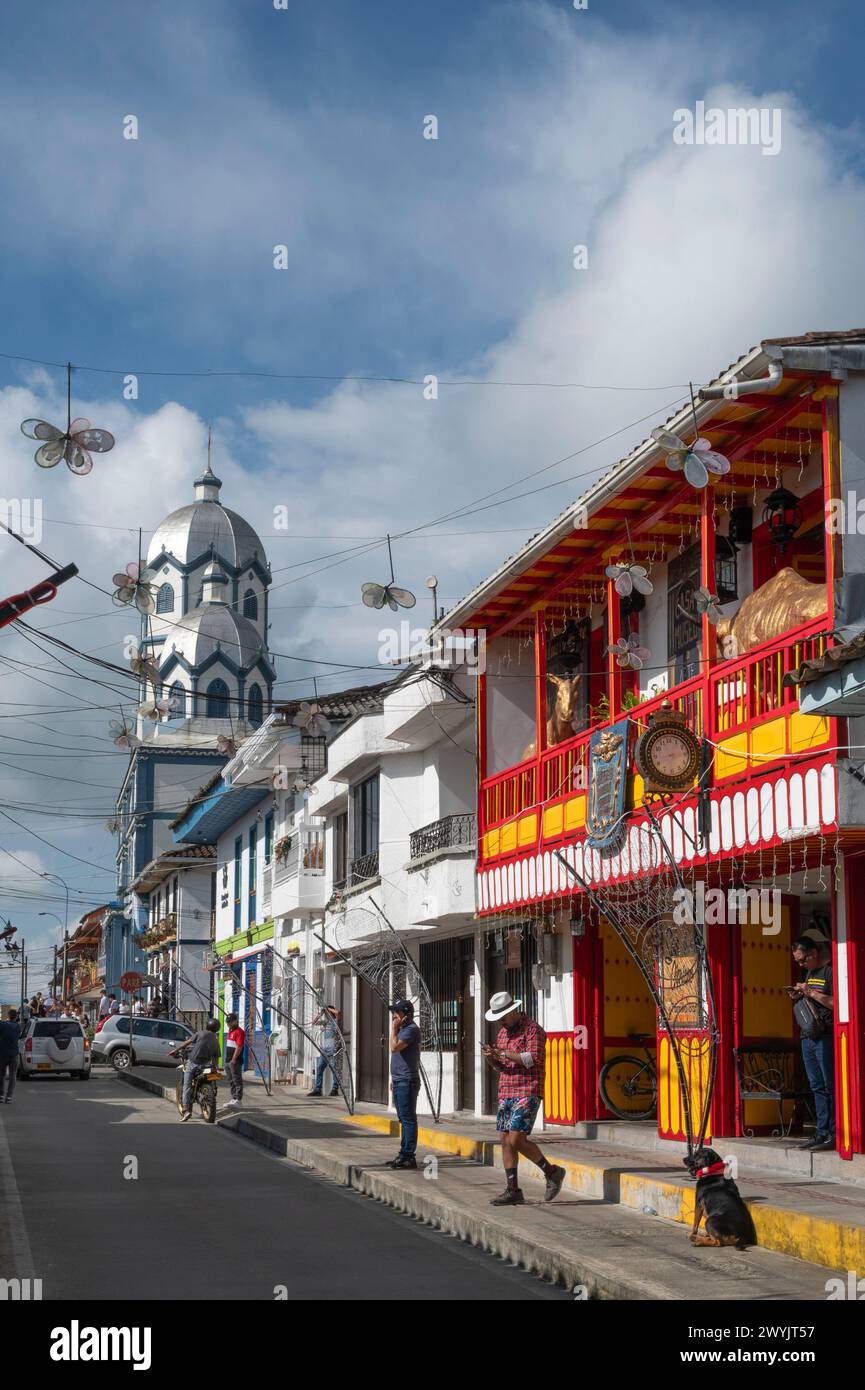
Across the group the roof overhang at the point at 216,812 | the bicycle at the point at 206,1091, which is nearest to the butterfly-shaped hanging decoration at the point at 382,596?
the bicycle at the point at 206,1091

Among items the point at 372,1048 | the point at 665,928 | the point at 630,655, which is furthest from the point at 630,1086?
the point at 372,1048

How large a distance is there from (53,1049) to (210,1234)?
90.6 feet

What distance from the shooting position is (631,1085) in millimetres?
19594

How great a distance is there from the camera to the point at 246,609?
7094cm

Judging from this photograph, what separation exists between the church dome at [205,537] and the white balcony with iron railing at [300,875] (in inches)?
1299

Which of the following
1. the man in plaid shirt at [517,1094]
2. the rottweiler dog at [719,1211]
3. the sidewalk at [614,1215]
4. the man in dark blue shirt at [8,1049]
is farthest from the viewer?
the man in dark blue shirt at [8,1049]

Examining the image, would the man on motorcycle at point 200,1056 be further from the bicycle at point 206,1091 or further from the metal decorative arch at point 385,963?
the metal decorative arch at point 385,963

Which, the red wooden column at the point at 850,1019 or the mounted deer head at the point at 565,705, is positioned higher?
the mounted deer head at the point at 565,705

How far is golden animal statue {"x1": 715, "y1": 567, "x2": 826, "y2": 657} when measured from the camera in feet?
46.7

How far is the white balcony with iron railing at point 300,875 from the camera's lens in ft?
112

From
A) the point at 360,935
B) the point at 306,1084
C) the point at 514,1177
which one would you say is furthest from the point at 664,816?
the point at 306,1084

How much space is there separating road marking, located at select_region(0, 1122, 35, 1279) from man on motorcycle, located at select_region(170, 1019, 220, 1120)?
18.5ft

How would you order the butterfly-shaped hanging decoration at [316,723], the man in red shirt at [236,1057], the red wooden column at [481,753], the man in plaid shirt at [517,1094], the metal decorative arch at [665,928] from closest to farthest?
the man in plaid shirt at [517,1094]
the metal decorative arch at [665,928]
the red wooden column at [481,753]
the man in red shirt at [236,1057]
the butterfly-shaped hanging decoration at [316,723]
